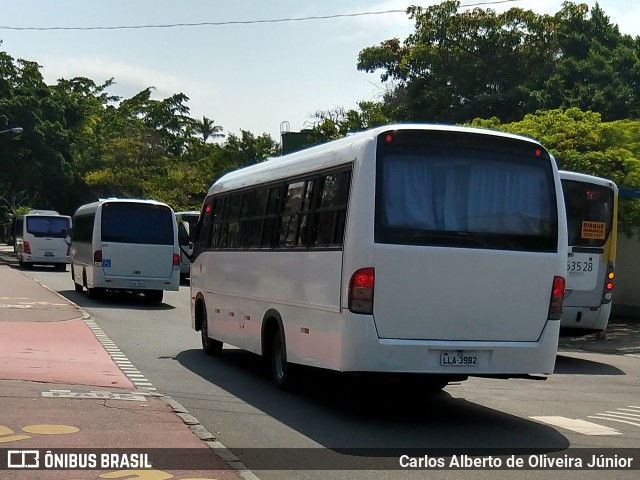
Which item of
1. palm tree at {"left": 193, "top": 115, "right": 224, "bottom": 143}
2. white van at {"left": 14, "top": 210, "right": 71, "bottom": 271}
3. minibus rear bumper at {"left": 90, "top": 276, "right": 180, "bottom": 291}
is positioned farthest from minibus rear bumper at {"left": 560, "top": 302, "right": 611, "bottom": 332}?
palm tree at {"left": 193, "top": 115, "right": 224, "bottom": 143}

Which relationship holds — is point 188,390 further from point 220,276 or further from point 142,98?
point 142,98

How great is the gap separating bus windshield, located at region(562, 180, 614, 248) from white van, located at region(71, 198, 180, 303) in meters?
12.2

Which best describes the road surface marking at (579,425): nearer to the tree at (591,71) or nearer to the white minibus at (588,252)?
the white minibus at (588,252)

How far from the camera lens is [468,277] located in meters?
9.72

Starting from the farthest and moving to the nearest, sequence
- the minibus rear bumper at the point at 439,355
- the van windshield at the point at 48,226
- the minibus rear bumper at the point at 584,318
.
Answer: the van windshield at the point at 48,226, the minibus rear bumper at the point at 584,318, the minibus rear bumper at the point at 439,355

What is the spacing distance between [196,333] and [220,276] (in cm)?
469

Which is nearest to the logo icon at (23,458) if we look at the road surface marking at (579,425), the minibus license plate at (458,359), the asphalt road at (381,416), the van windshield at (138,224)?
the asphalt road at (381,416)

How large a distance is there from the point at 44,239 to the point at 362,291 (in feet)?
128

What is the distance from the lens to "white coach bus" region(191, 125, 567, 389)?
9531 millimetres

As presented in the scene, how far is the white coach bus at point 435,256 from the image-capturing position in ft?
31.3

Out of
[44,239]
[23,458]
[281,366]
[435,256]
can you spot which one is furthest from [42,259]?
[23,458]

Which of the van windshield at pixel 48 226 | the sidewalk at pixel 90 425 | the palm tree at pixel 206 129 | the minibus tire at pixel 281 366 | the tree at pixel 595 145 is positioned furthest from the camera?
the palm tree at pixel 206 129

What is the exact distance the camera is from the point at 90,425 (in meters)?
8.91

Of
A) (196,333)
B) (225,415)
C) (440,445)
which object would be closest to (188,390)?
(225,415)
